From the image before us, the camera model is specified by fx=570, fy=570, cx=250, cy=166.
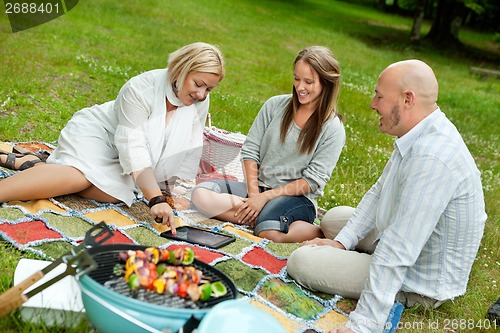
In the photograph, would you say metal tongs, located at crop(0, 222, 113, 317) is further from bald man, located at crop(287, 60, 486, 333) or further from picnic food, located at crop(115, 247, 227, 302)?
bald man, located at crop(287, 60, 486, 333)

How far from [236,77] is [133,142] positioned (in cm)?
666

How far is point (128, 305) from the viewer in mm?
2033

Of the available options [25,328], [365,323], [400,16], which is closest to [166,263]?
[25,328]

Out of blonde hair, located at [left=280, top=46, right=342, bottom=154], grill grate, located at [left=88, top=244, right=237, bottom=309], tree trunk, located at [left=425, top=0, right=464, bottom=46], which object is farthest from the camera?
tree trunk, located at [left=425, top=0, right=464, bottom=46]

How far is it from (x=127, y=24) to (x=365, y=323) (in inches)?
449

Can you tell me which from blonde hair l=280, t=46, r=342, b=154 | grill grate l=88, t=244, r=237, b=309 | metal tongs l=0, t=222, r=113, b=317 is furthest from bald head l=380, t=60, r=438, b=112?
metal tongs l=0, t=222, r=113, b=317

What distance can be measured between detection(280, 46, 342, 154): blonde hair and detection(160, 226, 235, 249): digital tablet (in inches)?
35.4

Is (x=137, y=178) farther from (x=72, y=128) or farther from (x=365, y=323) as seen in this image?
(x=365, y=323)

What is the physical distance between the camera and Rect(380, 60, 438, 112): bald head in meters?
2.86

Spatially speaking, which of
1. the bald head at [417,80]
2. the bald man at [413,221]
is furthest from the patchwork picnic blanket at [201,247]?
the bald head at [417,80]

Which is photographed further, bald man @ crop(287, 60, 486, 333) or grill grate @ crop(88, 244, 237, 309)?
bald man @ crop(287, 60, 486, 333)

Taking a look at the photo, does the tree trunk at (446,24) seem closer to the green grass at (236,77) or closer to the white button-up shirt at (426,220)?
the green grass at (236,77)

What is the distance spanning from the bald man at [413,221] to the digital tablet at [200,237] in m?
0.55

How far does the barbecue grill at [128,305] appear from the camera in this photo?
2.04 m
